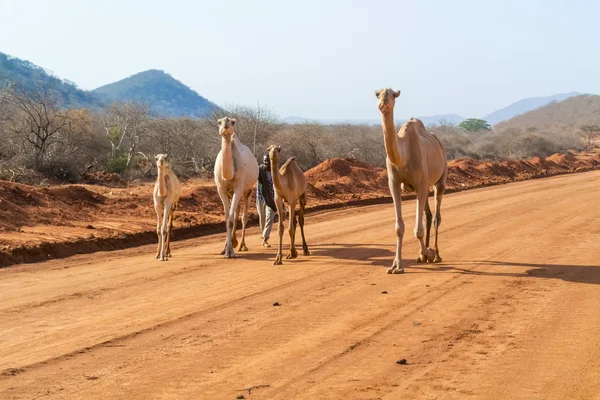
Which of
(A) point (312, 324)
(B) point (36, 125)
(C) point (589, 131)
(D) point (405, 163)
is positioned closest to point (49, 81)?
(C) point (589, 131)

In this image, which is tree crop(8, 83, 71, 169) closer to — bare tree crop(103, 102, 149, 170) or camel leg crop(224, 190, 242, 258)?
bare tree crop(103, 102, 149, 170)

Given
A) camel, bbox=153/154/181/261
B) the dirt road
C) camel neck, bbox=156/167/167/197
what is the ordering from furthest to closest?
camel neck, bbox=156/167/167/197 → camel, bbox=153/154/181/261 → the dirt road

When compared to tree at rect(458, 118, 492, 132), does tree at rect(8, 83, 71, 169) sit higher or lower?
lower

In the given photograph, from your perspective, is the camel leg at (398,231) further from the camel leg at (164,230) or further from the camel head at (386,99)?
the camel leg at (164,230)

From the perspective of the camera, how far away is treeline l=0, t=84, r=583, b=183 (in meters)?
24.9

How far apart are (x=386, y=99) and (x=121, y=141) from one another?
835 inches

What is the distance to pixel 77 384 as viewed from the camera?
6.54 metres

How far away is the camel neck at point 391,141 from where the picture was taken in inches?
445

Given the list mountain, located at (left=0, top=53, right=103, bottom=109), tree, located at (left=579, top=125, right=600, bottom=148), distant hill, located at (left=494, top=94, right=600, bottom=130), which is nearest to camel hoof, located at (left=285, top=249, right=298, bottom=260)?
tree, located at (left=579, top=125, right=600, bottom=148)

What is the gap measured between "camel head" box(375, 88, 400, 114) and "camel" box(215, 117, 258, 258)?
3532mm

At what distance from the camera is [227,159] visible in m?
14.4

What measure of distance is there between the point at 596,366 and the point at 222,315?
4.24 m

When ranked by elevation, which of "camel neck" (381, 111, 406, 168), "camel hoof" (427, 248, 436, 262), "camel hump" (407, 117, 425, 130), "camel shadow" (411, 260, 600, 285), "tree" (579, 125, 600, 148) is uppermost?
"tree" (579, 125, 600, 148)

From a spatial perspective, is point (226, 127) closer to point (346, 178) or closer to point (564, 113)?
point (346, 178)
